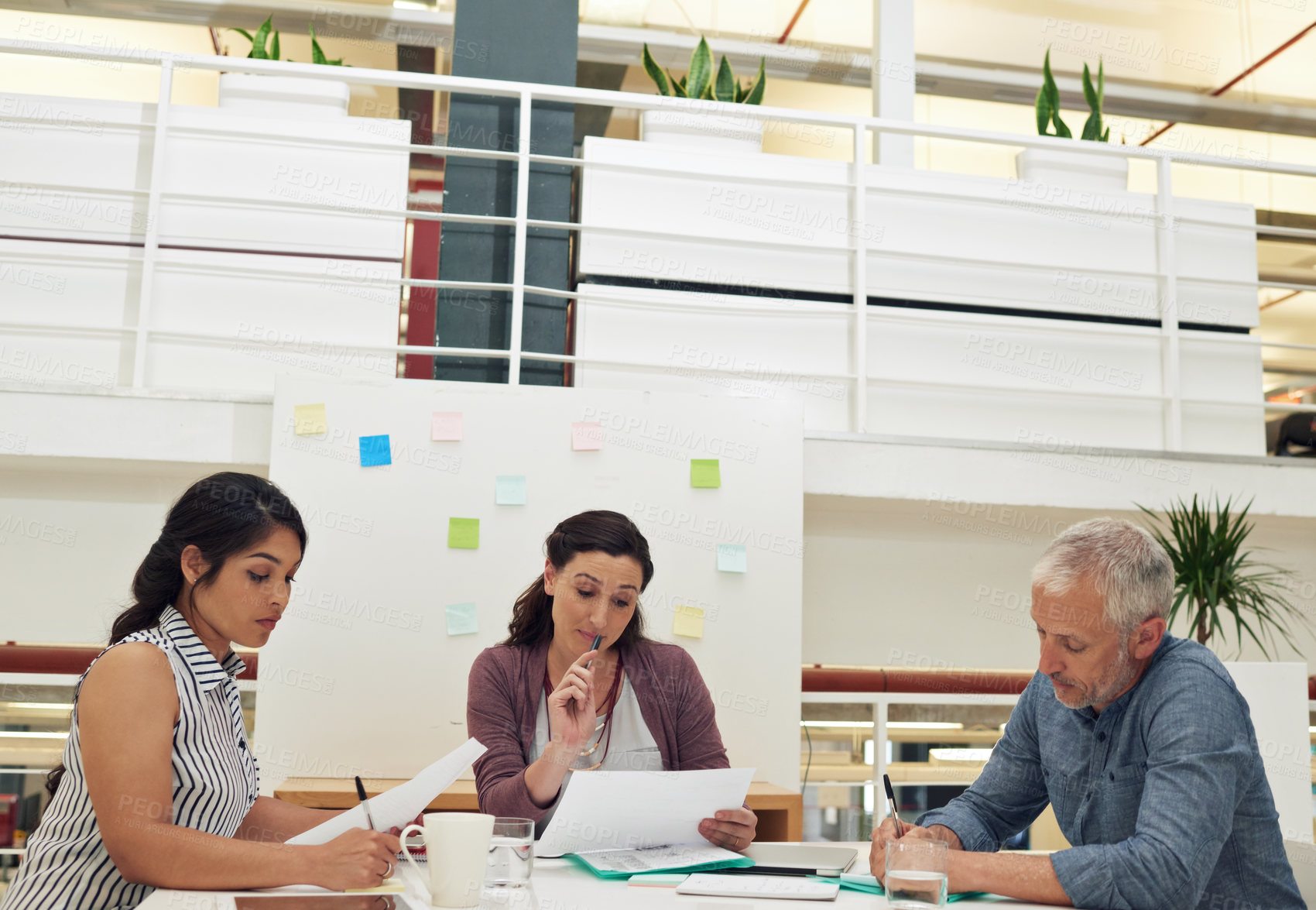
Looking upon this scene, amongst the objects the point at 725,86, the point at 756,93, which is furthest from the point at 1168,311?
Result: the point at 725,86

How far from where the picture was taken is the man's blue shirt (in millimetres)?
1309

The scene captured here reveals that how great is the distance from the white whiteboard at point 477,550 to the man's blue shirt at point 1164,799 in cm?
138

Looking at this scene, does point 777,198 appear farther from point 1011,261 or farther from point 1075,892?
point 1075,892

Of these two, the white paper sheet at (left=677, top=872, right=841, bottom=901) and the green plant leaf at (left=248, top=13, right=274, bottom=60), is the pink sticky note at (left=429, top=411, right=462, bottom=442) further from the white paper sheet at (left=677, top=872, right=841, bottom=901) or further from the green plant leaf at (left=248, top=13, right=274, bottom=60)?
the white paper sheet at (left=677, top=872, right=841, bottom=901)

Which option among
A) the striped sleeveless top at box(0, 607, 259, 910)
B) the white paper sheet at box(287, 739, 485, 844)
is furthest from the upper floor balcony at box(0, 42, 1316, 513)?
the white paper sheet at box(287, 739, 485, 844)

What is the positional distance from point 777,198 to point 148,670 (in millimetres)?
2673

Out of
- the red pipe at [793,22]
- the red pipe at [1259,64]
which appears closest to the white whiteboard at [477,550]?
the red pipe at [793,22]

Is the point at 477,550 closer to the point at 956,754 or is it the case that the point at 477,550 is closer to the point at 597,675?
the point at 597,675

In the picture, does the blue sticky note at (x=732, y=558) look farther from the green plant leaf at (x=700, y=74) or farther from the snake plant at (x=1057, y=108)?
the snake plant at (x=1057, y=108)

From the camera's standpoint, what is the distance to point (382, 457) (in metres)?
2.94

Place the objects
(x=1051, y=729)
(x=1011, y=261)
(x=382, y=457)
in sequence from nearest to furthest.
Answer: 1. (x=1051, y=729)
2. (x=382, y=457)
3. (x=1011, y=261)

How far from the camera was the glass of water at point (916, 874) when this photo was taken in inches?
49.1

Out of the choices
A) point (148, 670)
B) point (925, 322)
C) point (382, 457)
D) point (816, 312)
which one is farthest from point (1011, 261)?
point (148, 670)

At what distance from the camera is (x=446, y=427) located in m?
2.98
